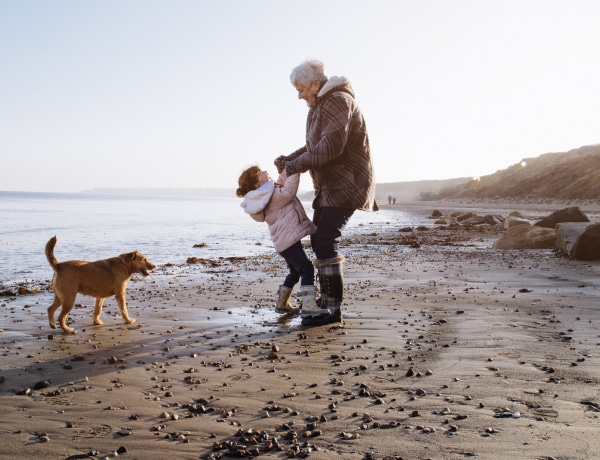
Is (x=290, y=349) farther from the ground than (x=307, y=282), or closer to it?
closer to it

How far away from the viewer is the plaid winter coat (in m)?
5.29

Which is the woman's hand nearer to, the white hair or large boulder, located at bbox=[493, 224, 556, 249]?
the white hair

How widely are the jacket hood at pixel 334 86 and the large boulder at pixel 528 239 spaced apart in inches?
359

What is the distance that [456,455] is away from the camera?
247cm

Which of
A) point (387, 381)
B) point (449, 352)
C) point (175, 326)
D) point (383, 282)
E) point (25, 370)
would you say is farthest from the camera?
point (383, 282)

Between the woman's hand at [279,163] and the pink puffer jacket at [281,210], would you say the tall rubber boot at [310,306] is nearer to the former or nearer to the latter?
the pink puffer jacket at [281,210]

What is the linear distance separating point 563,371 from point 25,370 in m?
3.92

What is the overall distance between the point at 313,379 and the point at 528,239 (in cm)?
1090

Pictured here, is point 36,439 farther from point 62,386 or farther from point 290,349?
point 290,349

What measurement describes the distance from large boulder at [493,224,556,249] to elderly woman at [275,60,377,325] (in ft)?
28.6

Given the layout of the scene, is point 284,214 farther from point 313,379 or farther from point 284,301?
point 313,379

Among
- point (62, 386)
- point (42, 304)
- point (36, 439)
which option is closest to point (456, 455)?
point (36, 439)

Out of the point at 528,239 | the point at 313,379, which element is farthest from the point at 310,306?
the point at 528,239

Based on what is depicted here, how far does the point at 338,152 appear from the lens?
17.3 ft
